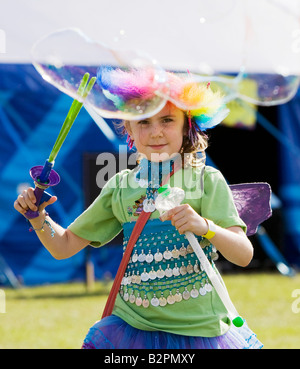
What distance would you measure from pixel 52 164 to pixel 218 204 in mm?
505

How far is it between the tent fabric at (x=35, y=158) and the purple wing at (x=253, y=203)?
4291 millimetres

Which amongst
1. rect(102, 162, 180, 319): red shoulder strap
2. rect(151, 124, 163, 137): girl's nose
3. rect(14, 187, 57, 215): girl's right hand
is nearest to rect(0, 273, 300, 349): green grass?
rect(102, 162, 180, 319): red shoulder strap

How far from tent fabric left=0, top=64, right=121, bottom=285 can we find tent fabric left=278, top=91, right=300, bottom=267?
2027mm

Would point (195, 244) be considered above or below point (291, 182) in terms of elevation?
above

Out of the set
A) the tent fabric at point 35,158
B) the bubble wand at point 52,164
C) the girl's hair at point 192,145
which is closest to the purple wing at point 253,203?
the girl's hair at point 192,145

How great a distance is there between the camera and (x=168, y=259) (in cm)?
208

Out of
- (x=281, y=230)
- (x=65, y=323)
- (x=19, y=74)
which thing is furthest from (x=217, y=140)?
(x=65, y=323)

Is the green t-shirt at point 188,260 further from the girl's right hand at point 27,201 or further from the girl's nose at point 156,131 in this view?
the girl's right hand at point 27,201

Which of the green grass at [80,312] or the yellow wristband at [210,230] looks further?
the green grass at [80,312]

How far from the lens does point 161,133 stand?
2.12 metres

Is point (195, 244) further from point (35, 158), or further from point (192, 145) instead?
point (35, 158)

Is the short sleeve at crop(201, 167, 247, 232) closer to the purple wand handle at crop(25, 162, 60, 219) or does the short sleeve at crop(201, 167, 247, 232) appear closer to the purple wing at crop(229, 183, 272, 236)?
the purple wing at crop(229, 183, 272, 236)

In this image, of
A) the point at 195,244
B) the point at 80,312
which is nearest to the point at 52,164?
the point at 195,244

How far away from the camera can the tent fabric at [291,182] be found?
759cm
